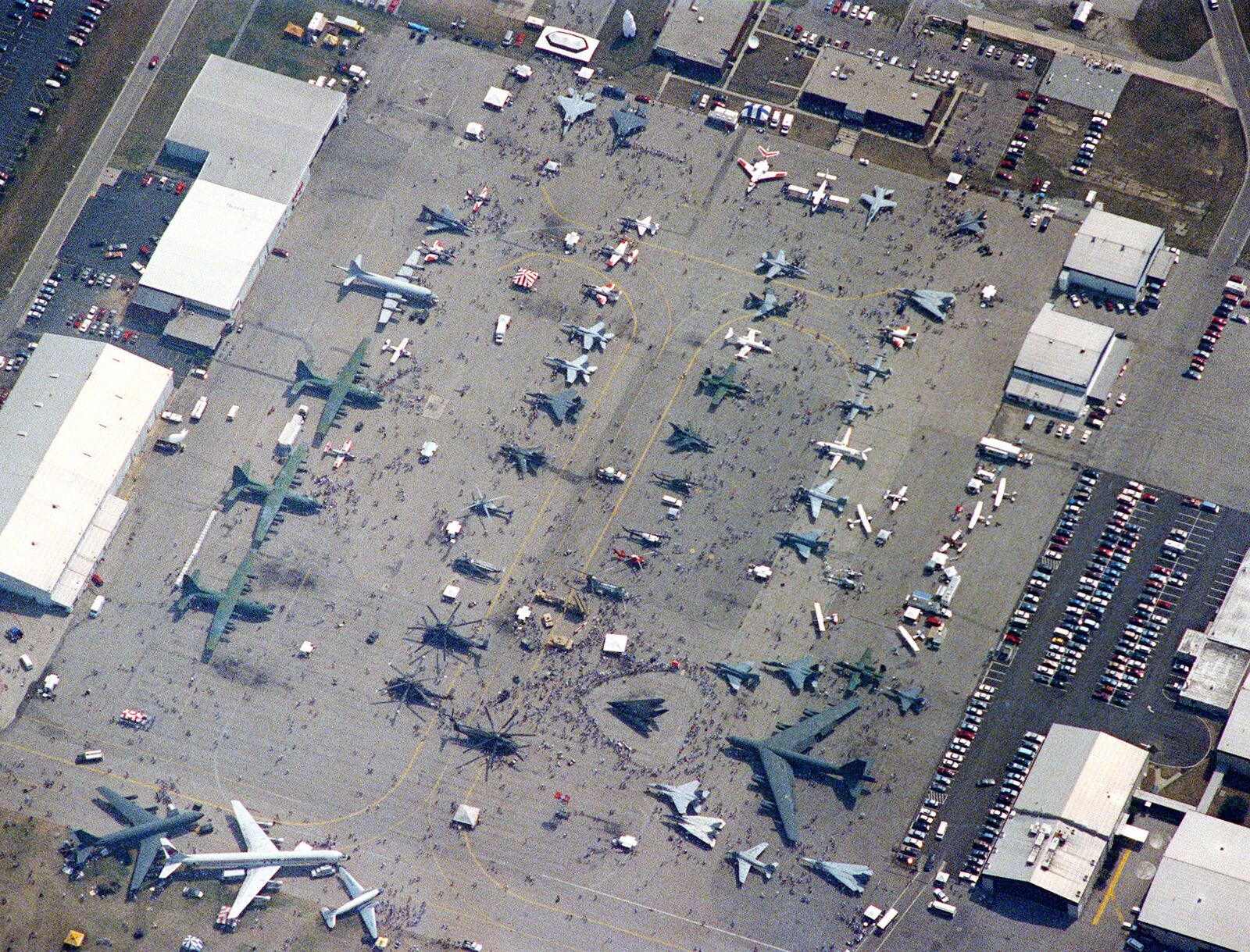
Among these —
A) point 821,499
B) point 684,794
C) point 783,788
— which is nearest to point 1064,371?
point 821,499

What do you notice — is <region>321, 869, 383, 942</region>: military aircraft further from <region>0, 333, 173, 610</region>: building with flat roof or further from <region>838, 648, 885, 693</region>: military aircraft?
<region>838, 648, 885, 693</region>: military aircraft

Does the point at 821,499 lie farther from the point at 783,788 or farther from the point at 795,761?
the point at 783,788

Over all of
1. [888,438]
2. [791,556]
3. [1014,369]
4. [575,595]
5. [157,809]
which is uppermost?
[1014,369]

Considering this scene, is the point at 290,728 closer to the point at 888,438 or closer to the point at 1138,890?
the point at 888,438

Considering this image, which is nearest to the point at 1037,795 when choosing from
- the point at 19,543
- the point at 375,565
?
the point at 375,565

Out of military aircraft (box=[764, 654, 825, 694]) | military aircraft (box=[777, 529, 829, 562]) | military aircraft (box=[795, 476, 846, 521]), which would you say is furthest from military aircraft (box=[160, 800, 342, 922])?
military aircraft (box=[795, 476, 846, 521])
